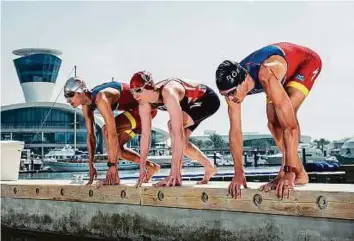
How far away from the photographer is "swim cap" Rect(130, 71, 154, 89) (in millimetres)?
5805

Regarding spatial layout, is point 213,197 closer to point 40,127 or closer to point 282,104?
point 282,104

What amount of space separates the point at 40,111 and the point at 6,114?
530cm

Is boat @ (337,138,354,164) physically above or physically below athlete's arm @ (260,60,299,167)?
above

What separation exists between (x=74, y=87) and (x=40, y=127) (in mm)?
76032

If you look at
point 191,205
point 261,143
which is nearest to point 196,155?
point 191,205

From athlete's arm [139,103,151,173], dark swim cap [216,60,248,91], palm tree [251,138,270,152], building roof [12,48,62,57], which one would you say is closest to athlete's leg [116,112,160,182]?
athlete's arm [139,103,151,173]

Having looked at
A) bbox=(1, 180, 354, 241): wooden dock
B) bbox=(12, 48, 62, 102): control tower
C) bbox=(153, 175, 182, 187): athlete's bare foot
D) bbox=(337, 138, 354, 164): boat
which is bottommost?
bbox=(1, 180, 354, 241): wooden dock

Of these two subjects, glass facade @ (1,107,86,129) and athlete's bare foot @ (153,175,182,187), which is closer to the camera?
athlete's bare foot @ (153,175,182,187)

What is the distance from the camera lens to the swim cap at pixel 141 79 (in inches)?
229

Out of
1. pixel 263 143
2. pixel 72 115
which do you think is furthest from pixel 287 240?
pixel 263 143

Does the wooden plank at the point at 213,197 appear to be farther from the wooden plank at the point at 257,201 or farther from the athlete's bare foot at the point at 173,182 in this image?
the athlete's bare foot at the point at 173,182

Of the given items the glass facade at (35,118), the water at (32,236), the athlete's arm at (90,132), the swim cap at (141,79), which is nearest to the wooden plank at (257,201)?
the swim cap at (141,79)

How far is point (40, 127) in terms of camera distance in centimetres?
7994

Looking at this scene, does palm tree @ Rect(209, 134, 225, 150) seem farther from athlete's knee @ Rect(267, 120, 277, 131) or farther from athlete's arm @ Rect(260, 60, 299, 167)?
athlete's arm @ Rect(260, 60, 299, 167)
